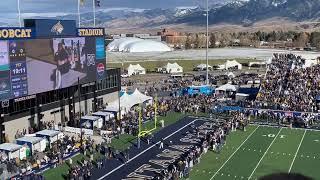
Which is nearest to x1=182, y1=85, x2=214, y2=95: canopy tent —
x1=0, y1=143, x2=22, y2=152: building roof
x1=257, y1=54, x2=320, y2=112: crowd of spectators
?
x1=257, y1=54, x2=320, y2=112: crowd of spectators

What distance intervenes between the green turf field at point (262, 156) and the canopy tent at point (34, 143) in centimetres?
1069

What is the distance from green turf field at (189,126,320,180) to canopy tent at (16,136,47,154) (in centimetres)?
1069

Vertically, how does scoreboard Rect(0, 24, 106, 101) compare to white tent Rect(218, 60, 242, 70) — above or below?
above

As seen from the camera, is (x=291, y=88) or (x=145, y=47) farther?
(x=145, y=47)

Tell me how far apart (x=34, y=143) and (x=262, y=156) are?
1499 centimetres

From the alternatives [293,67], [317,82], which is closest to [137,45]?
[293,67]

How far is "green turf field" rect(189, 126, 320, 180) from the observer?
94.1ft

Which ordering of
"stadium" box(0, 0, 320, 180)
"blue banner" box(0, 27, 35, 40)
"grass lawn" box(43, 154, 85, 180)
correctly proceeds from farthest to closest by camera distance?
1. "blue banner" box(0, 27, 35, 40)
2. "stadium" box(0, 0, 320, 180)
3. "grass lawn" box(43, 154, 85, 180)

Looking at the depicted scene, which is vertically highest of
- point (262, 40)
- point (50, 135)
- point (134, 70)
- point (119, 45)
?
point (262, 40)

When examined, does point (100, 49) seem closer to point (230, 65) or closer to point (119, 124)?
point (119, 124)

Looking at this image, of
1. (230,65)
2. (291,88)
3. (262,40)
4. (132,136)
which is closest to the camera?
(132,136)

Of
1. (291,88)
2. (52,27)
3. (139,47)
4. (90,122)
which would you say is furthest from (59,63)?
(139,47)

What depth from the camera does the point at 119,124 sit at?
39.9 m

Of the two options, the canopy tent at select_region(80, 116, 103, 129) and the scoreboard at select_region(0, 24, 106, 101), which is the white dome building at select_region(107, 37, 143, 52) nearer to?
the scoreboard at select_region(0, 24, 106, 101)
